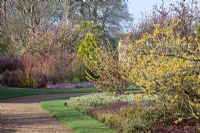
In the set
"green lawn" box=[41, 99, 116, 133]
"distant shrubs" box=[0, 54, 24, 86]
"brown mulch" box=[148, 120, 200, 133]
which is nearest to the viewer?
"brown mulch" box=[148, 120, 200, 133]

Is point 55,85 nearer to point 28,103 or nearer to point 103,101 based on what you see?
point 28,103

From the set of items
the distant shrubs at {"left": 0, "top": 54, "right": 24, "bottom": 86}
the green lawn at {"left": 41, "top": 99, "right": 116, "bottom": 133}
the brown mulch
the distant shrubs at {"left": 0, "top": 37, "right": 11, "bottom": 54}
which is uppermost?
the distant shrubs at {"left": 0, "top": 37, "right": 11, "bottom": 54}

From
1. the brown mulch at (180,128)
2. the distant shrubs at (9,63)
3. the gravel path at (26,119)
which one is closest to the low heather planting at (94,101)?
the gravel path at (26,119)

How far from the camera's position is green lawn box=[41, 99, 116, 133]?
10039 millimetres

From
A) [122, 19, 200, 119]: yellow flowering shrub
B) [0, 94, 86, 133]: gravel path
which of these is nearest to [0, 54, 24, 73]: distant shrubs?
[0, 94, 86, 133]: gravel path

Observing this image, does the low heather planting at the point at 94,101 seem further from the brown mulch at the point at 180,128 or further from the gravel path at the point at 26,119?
the brown mulch at the point at 180,128

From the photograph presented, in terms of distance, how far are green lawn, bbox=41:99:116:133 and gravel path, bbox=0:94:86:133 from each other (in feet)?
0.62

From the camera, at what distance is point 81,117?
12031 millimetres

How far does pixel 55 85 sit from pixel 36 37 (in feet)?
20.7

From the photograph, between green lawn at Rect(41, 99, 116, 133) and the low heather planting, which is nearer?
green lawn at Rect(41, 99, 116, 133)

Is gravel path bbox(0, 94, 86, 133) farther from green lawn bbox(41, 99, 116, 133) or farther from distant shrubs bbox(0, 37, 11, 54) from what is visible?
distant shrubs bbox(0, 37, 11, 54)

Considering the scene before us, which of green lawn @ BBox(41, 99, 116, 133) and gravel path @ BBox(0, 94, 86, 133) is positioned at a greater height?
green lawn @ BBox(41, 99, 116, 133)

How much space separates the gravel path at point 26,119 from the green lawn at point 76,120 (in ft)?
0.62

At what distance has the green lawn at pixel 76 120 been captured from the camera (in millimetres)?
10039
